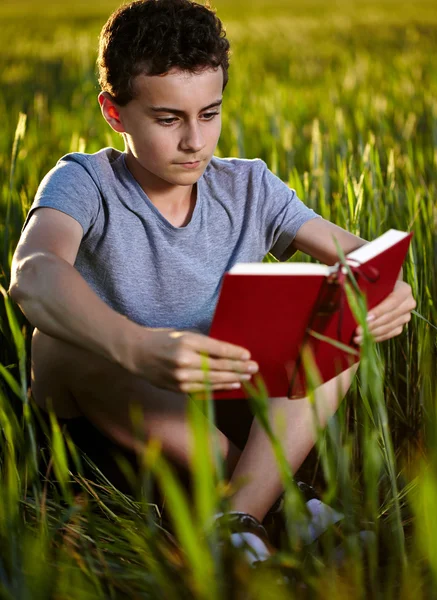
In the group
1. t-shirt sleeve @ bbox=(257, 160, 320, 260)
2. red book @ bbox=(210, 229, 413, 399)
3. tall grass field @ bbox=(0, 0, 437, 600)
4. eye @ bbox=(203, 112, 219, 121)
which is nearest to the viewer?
tall grass field @ bbox=(0, 0, 437, 600)

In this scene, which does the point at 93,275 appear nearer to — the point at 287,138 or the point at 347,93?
the point at 287,138

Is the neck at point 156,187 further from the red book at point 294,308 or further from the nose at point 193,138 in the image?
the red book at point 294,308

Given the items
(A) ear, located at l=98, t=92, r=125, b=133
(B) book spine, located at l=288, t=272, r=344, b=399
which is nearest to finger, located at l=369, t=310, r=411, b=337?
(B) book spine, located at l=288, t=272, r=344, b=399

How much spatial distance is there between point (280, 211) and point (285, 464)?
64cm

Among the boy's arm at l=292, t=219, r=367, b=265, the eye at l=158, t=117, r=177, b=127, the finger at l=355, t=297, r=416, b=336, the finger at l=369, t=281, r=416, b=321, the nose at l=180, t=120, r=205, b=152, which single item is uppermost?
the eye at l=158, t=117, r=177, b=127

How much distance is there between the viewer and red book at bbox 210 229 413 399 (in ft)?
2.78

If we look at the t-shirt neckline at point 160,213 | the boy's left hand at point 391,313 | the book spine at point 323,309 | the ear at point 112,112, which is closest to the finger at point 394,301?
the boy's left hand at point 391,313

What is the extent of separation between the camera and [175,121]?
1.13m

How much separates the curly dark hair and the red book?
38 cm

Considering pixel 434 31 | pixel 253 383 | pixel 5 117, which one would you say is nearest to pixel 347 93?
pixel 5 117

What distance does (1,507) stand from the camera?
85 cm

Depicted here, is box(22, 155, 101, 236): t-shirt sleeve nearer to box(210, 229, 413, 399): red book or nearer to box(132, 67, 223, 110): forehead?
box(132, 67, 223, 110): forehead

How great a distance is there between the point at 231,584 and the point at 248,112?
8.23 ft

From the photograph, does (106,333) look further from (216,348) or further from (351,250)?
(351,250)
